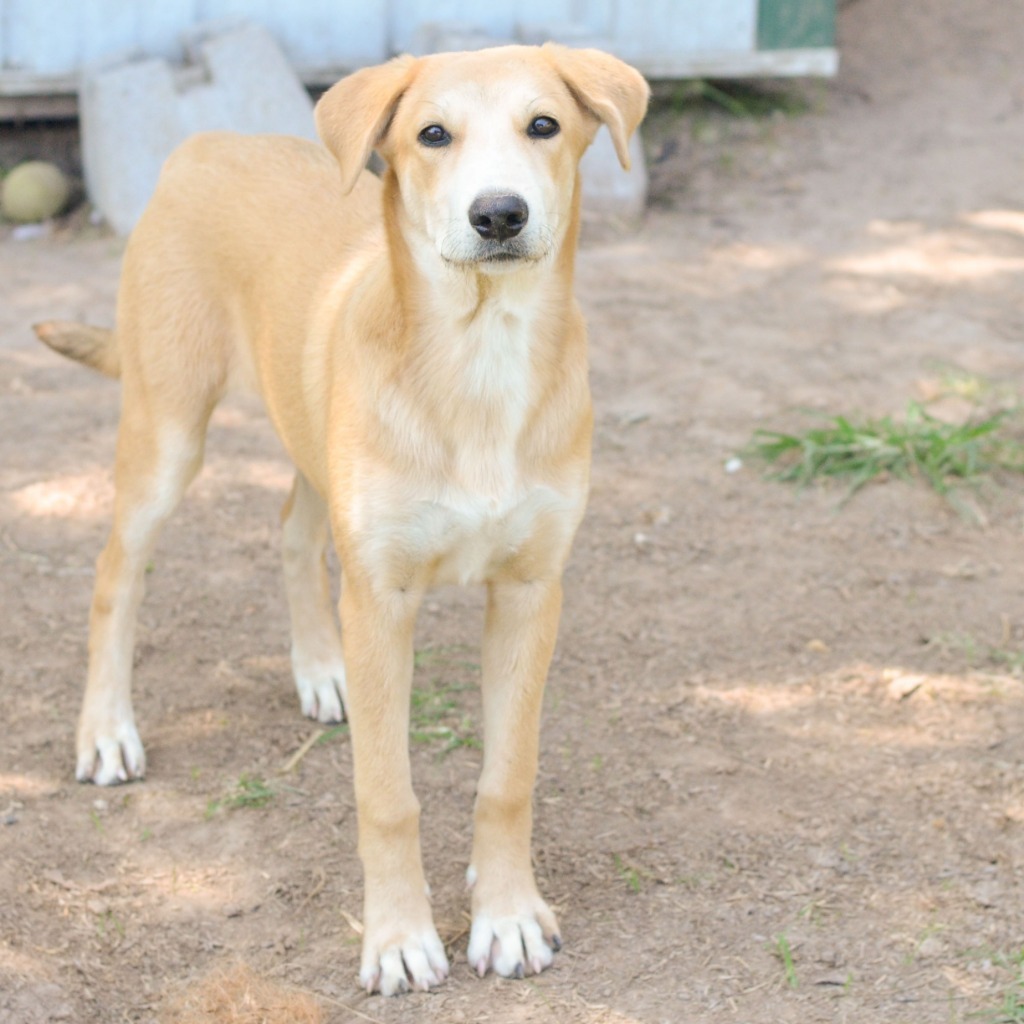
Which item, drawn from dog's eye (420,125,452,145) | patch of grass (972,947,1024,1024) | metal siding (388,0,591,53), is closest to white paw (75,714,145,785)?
dog's eye (420,125,452,145)

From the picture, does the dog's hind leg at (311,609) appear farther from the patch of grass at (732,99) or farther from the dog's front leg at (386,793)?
the patch of grass at (732,99)

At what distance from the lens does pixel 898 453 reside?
5355mm

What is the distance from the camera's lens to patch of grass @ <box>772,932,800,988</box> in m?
3.09

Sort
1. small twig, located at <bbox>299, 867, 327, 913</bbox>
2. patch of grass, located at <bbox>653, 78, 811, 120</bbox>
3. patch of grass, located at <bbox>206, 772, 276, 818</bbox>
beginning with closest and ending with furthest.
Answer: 1. small twig, located at <bbox>299, 867, 327, 913</bbox>
2. patch of grass, located at <bbox>206, 772, 276, 818</bbox>
3. patch of grass, located at <bbox>653, 78, 811, 120</bbox>

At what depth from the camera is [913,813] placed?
367 cm

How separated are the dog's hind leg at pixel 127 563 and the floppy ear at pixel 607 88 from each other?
1.33m

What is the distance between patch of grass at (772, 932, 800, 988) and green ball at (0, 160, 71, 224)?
5977mm

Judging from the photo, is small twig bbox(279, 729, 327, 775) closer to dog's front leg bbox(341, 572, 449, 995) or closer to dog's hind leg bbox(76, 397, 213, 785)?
dog's hind leg bbox(76, 397, 213, 785)

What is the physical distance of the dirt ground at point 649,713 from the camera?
3.16 meters

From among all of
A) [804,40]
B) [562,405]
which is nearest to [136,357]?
[562,405]

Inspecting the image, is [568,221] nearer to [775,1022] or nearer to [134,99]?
[775,1022]

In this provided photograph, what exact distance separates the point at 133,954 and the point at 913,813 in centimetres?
186

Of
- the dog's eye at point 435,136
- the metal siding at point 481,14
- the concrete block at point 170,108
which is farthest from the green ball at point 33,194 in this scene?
the dog's eye at point 435,136

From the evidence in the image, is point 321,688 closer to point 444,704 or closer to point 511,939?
point 444,704
